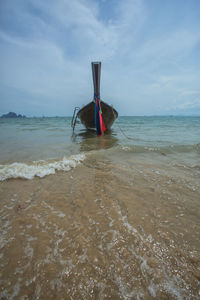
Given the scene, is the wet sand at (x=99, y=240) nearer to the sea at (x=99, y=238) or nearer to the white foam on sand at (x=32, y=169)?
the sea at (x=99, y=238)

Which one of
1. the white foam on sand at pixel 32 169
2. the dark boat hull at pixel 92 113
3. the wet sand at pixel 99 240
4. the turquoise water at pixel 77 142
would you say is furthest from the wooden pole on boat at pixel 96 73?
the wet sand at pixel 99 240


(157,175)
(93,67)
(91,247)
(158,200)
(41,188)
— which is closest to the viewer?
(91,247)

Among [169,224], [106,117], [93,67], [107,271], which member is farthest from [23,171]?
[106,117]

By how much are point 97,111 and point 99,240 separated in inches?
353

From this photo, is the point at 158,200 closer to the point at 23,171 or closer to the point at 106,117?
the point at 23,171

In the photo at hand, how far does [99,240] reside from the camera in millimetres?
1492

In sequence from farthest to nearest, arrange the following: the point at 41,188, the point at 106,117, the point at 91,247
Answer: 1. the point at 106,117
2. the point at 41,188
3. the point at 91,247

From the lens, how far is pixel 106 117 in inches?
458

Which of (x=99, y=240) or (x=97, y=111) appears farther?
(x=97, y=111)

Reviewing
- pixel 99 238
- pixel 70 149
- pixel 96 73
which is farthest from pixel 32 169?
pixel 96 73

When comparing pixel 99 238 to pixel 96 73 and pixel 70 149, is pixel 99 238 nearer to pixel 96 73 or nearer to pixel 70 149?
pixel 70 149

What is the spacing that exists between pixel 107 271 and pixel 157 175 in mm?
2369

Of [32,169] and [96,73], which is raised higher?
[96,73]

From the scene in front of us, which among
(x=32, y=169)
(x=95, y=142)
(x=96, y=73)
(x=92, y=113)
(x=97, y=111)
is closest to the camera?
(x=32, y=169)
